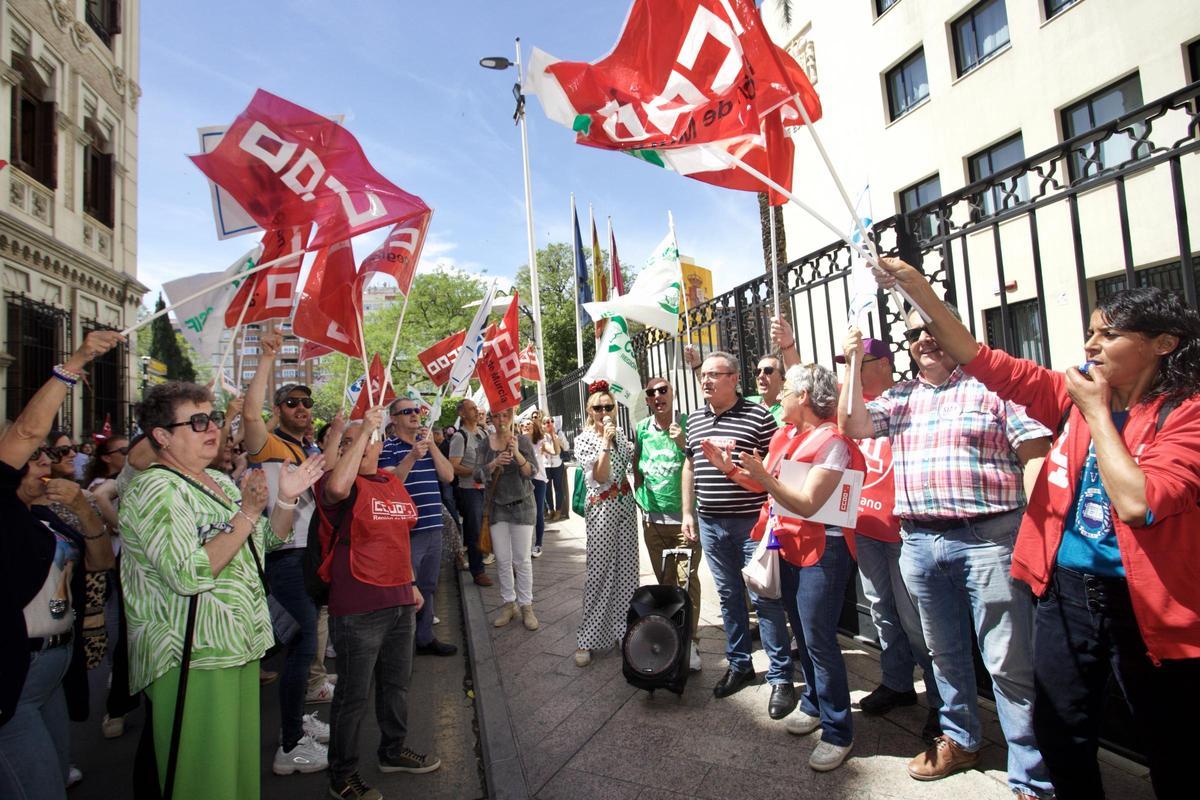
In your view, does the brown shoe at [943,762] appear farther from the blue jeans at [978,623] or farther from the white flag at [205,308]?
the white flag at [205,308]

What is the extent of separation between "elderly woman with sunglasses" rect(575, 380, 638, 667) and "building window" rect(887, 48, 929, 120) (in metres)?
14.6

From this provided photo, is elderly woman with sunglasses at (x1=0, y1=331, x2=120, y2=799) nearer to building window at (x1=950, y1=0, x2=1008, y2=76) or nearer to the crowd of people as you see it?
the crowd of people

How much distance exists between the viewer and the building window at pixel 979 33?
44.9 ft

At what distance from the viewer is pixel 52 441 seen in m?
6.39

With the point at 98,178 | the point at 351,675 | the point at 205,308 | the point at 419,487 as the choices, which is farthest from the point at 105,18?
the point at 351,675

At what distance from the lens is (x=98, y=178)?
15906mm

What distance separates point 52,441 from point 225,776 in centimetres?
546

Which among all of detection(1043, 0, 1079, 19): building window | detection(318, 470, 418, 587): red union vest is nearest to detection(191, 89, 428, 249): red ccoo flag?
detection(318, 470, 418, 587): red union vest

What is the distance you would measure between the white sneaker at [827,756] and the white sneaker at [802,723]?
296 mm

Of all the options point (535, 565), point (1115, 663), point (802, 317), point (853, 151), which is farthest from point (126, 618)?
point (853, 151)

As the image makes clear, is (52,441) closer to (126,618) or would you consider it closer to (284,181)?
(284,181)

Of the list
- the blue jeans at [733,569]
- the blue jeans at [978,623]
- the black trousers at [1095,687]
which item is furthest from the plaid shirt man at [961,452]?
the blue jeans at [733,569]

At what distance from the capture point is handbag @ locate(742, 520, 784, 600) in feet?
12.3

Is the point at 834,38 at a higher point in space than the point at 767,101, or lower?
higher
